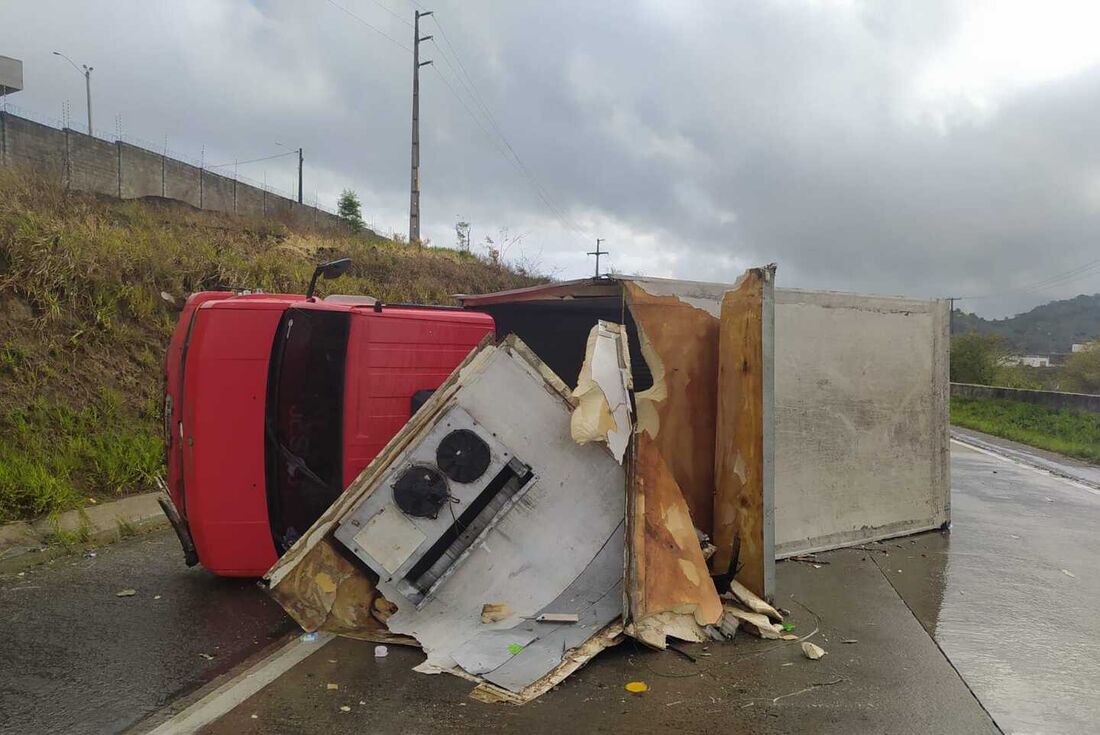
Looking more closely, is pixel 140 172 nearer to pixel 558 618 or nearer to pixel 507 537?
pixel 507 537

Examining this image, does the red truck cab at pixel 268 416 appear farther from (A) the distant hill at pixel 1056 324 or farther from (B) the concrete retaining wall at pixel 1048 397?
(A) the distant hill at pixel 1056 324

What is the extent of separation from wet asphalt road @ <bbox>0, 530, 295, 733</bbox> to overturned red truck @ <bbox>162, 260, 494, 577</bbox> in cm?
35

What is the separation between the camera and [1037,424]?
687 inches

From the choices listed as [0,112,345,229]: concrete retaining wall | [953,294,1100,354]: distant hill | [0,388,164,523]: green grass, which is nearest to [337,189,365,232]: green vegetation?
[0,112,345,229]: concrete retaining wall

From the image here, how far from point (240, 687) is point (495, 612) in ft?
3.99

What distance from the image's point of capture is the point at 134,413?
789cm

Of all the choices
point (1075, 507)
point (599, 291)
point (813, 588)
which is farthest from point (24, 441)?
point (1075, 507)

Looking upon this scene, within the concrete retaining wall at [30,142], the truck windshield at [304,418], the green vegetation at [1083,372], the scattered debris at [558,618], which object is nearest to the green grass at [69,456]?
the truck windshield at [304,418]

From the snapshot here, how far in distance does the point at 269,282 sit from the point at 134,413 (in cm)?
377

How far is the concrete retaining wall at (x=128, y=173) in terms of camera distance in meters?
16.3

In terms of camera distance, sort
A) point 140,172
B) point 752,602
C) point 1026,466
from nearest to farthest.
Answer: point 752,602
point 1026,466
point 140,172

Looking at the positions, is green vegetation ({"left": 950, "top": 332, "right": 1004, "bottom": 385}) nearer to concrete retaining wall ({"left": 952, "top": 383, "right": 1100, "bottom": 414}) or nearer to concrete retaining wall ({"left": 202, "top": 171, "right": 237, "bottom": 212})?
concrete retaining wall ({"left": 952, "top": 383, "right": 1100, "bottom": 414})

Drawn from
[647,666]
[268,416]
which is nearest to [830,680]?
[647,666]

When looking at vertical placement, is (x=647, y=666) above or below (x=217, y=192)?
below
